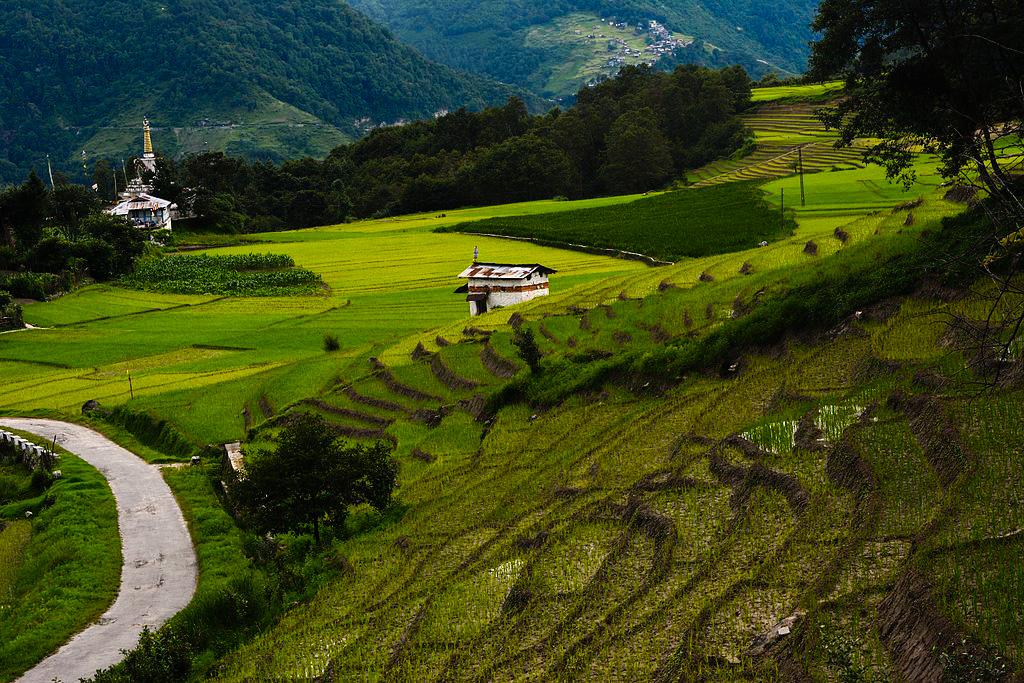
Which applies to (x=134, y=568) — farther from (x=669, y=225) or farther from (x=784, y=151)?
(x=784, y=151)

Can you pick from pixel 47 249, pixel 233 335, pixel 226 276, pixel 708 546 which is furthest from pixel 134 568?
pixel 47 249

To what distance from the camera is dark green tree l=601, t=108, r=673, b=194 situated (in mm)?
93562

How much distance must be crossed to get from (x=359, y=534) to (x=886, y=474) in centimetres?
982

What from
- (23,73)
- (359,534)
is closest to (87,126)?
(23,73)

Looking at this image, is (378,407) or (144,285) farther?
(144,285)

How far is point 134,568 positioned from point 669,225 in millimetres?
44570

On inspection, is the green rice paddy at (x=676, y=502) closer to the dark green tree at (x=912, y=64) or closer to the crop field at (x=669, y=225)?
the dark green tree at (x=912, y=64)

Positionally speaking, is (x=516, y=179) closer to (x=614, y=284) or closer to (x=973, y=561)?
(x=614, y=284)

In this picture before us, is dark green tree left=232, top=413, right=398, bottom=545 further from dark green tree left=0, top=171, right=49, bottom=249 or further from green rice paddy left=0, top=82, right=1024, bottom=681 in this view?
dark green tree left=0, top=171, right=49, bottom=249

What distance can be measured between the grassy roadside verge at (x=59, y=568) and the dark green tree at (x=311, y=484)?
325cm

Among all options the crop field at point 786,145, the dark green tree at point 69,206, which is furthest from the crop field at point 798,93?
the dark green tree at point 69,206

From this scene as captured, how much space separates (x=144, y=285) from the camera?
199 feet

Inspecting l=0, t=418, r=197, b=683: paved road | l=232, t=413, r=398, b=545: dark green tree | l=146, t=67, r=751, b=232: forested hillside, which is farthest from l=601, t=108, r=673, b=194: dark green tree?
l=232, t=413, r=398, b=545: dark green tree

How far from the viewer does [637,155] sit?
3706 inches
